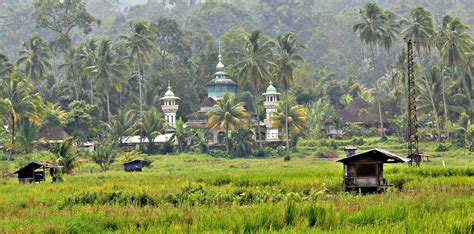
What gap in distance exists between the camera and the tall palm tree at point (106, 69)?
3223 inches

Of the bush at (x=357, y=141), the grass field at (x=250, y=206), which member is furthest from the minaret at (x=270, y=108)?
the grass field at (x=250, y=206)

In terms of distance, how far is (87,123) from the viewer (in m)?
78.1

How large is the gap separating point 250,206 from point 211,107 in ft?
211

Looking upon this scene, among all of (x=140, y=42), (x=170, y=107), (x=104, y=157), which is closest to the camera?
(x=104, y=157)

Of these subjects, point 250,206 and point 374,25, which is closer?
point 250,206

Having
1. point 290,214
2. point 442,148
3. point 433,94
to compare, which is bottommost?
point 290,214

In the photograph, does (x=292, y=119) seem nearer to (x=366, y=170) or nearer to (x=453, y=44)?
(x=453, y=44)

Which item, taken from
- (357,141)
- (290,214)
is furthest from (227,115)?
(290,214)

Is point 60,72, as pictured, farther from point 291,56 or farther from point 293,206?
point 293,206

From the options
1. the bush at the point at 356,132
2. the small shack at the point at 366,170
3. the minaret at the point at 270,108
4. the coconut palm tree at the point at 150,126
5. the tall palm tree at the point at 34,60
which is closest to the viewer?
the small shack at the point at 366,170

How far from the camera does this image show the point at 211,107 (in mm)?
88250

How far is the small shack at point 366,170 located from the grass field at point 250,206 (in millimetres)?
937

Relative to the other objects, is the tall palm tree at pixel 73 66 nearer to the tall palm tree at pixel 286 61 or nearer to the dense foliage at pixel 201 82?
the dense foliage at pixel 201 82

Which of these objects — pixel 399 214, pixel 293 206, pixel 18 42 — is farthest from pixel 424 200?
pixel 18 42
